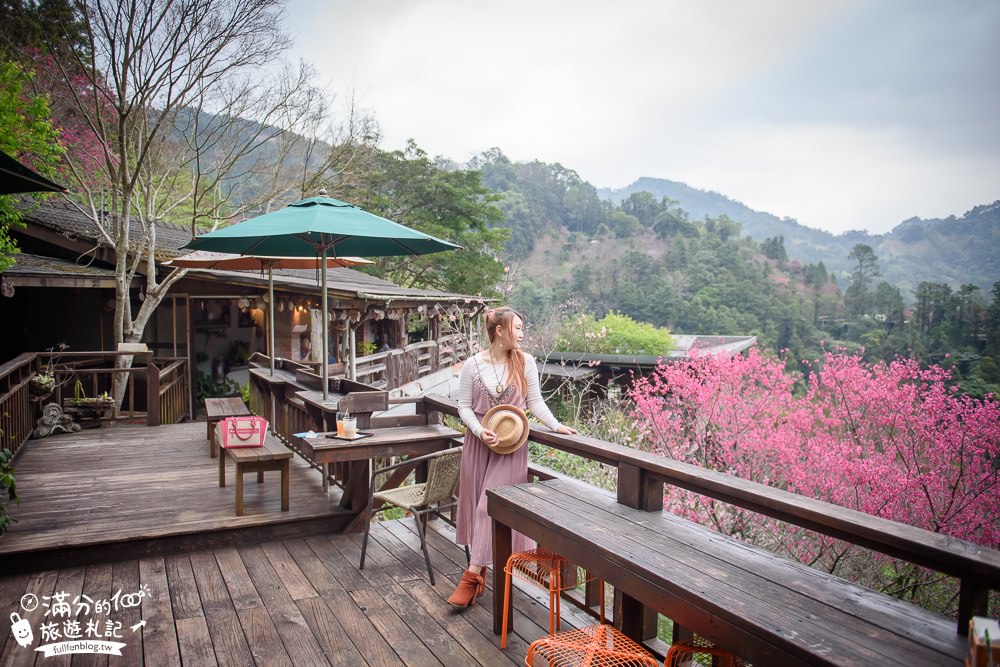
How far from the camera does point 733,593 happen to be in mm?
1732

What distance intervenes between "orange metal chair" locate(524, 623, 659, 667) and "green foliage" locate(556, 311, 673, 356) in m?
17.4

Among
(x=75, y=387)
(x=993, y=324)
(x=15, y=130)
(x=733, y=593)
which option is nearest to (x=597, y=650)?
(x=733, y=593)

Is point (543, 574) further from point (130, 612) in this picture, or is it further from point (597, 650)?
point (130, 612)

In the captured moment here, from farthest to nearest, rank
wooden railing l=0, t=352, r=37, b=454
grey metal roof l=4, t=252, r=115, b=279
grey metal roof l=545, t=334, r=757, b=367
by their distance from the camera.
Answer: grey metal roof l=545, t=334, r=757, b=367, grey metal roof l=4, t=252, r=115, b=279, wooden railing l=0, t=352, r=37, b=454

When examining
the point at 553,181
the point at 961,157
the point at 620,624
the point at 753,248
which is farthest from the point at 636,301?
the point at 620,624

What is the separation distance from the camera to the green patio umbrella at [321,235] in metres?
4.05

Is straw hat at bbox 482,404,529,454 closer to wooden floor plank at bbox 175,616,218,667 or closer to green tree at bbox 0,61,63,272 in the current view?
wooden floor plank at bbox 175,616,218,667

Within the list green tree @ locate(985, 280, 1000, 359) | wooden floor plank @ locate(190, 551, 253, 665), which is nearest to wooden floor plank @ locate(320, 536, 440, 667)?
wooden floor plank @ locate(190, 551, 253, 665)

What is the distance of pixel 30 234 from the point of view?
34.3 feet

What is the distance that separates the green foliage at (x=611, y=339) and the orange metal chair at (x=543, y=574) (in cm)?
1664

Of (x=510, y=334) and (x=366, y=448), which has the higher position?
(x=510, y=334)

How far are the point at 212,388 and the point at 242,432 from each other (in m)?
8.58

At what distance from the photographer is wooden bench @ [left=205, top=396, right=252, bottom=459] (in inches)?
224

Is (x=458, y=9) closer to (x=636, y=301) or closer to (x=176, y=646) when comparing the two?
(x=636, y=301)
